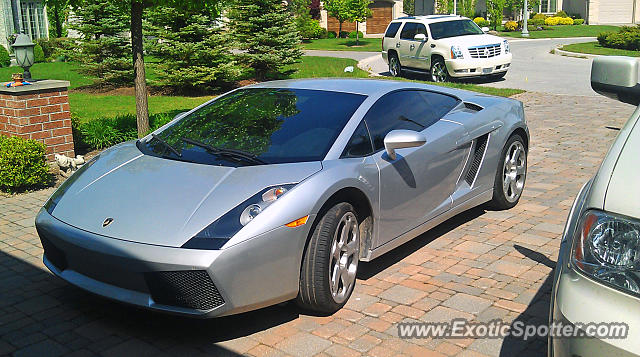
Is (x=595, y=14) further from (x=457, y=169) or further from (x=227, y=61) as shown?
(x=457, y=169)

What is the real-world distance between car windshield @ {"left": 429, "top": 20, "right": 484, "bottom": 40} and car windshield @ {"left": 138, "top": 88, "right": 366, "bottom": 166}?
1374 cm

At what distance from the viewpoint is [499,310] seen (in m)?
4.56

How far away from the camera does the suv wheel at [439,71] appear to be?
18.1 metres

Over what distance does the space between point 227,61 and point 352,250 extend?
1346 centimetres

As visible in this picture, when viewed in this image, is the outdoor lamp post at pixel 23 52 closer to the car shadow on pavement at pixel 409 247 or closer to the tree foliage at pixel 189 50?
the tree foliage at pixel 189 50

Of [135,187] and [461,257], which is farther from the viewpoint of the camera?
[461,257]

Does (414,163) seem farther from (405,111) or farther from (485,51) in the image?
(485,51)

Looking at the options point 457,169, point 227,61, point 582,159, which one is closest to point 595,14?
point 227,61

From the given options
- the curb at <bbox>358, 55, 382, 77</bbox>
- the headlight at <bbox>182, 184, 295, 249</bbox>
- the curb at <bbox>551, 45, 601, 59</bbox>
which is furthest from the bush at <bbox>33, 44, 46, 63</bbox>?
the headlight at <bbox>182, 184, 295, 249</bbox>

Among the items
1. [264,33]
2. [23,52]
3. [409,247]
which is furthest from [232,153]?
[264,33]

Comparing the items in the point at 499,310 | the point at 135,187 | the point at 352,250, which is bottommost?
the point at 499,310

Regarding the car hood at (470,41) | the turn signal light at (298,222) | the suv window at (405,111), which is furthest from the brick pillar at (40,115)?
the car hood at (470,41)

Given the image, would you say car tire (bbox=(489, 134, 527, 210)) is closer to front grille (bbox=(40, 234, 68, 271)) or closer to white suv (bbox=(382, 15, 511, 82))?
front grille (bbox=(40, 234, 68, 271))

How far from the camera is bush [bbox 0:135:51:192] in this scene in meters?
7.64
